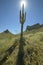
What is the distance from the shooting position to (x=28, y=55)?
70.2 feet

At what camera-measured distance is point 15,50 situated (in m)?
23.2

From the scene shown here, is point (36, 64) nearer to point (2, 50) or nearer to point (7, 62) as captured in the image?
point (7, 62)

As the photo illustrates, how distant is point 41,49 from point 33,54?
257 cm

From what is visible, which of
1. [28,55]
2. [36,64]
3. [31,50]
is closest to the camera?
[36,64]

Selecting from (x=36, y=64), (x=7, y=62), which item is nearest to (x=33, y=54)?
(x=36, y=64)

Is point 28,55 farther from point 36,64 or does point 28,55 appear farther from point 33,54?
point 36,64

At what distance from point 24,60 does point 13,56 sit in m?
2.02

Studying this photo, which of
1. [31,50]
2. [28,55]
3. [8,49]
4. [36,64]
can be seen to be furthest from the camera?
[8,49]

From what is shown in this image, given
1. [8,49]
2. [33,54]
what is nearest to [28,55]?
[33,54]

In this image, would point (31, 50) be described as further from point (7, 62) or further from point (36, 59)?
point (7, 62)

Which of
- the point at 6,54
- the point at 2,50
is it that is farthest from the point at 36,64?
the point at 2,50

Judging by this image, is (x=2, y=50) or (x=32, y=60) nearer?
(x=32, y=60)

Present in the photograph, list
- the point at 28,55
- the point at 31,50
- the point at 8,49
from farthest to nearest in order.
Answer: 1. the point at 8,49
2. the point at 31,50
3. the point at 28,55

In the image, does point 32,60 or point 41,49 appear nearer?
point 32,60
